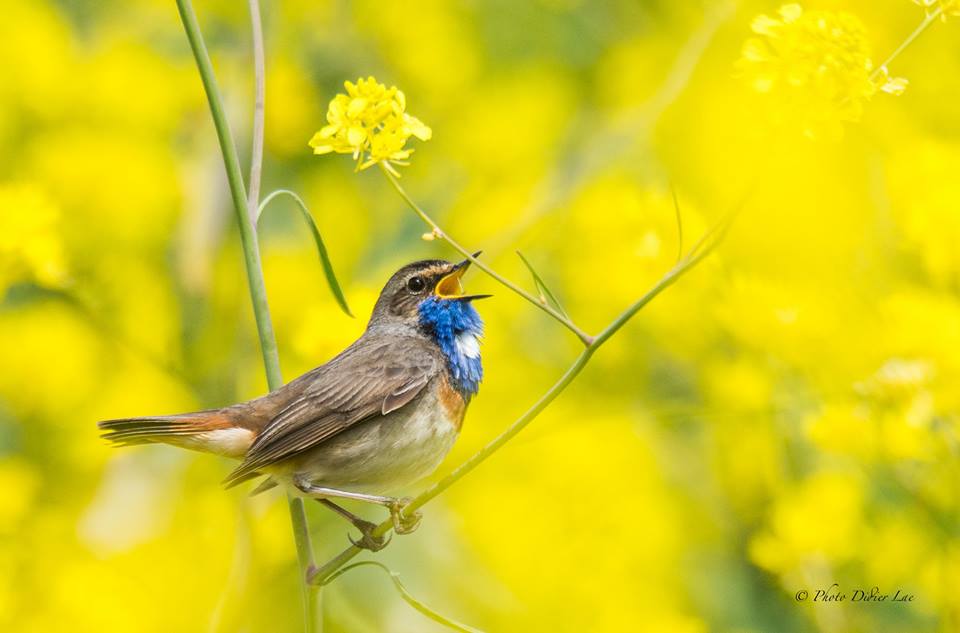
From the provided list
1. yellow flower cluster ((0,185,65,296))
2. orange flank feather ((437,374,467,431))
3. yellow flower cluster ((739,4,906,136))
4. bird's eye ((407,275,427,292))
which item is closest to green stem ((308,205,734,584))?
yellow flower cluster ((739,4,906,136))

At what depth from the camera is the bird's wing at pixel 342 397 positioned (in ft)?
11.4

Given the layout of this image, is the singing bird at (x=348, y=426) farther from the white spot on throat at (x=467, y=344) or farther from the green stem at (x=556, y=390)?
the green stem at (x=556, y=390)

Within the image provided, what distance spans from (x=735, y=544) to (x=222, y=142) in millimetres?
2458

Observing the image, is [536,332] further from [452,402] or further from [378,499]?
[378,499]

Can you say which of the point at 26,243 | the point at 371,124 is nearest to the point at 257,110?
the point at 371,124

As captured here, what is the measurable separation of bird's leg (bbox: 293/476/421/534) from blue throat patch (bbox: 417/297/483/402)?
0.47 meters


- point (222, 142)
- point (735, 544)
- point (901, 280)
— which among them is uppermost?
point (222, 142)

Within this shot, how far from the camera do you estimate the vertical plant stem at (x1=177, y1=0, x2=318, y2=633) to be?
2.58m

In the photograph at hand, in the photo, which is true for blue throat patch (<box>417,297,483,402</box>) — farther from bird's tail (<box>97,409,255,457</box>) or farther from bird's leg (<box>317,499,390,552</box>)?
bird's tail (<box>97,409,255,457</box>)

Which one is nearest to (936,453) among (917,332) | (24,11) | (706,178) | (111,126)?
(917,332)

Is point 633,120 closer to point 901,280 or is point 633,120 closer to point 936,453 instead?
point 901,280

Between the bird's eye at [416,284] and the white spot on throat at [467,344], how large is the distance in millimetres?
222

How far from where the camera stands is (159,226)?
6156mm

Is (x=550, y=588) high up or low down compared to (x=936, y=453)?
down
